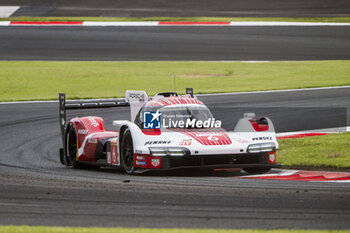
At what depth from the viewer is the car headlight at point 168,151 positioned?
998cm

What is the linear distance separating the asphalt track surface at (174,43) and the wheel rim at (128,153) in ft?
65.8

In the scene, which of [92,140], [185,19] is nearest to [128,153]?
[92,140]

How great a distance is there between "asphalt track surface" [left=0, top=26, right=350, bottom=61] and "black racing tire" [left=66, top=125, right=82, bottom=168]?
1776 cm

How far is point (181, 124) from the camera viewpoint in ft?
35.9

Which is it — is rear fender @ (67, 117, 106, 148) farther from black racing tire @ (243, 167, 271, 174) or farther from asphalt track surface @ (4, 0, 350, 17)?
asphalt track surface @ (4, 0, 350, 17)

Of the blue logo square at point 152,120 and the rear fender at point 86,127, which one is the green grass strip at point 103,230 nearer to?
the blue logo square at point 152,120

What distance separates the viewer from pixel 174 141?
10.1 meters

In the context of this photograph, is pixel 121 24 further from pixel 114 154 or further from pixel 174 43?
pixel 114 154

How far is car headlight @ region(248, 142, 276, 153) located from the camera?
10227mm

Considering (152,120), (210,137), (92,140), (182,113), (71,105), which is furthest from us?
(71,105)

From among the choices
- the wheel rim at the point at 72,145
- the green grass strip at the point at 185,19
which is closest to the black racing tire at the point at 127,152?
the wheel rim at the point at 72,145

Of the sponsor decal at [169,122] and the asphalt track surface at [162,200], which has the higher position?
the sponsor decal at [169,122]

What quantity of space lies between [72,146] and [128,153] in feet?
8.43

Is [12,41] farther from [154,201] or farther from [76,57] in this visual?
[154,201]
